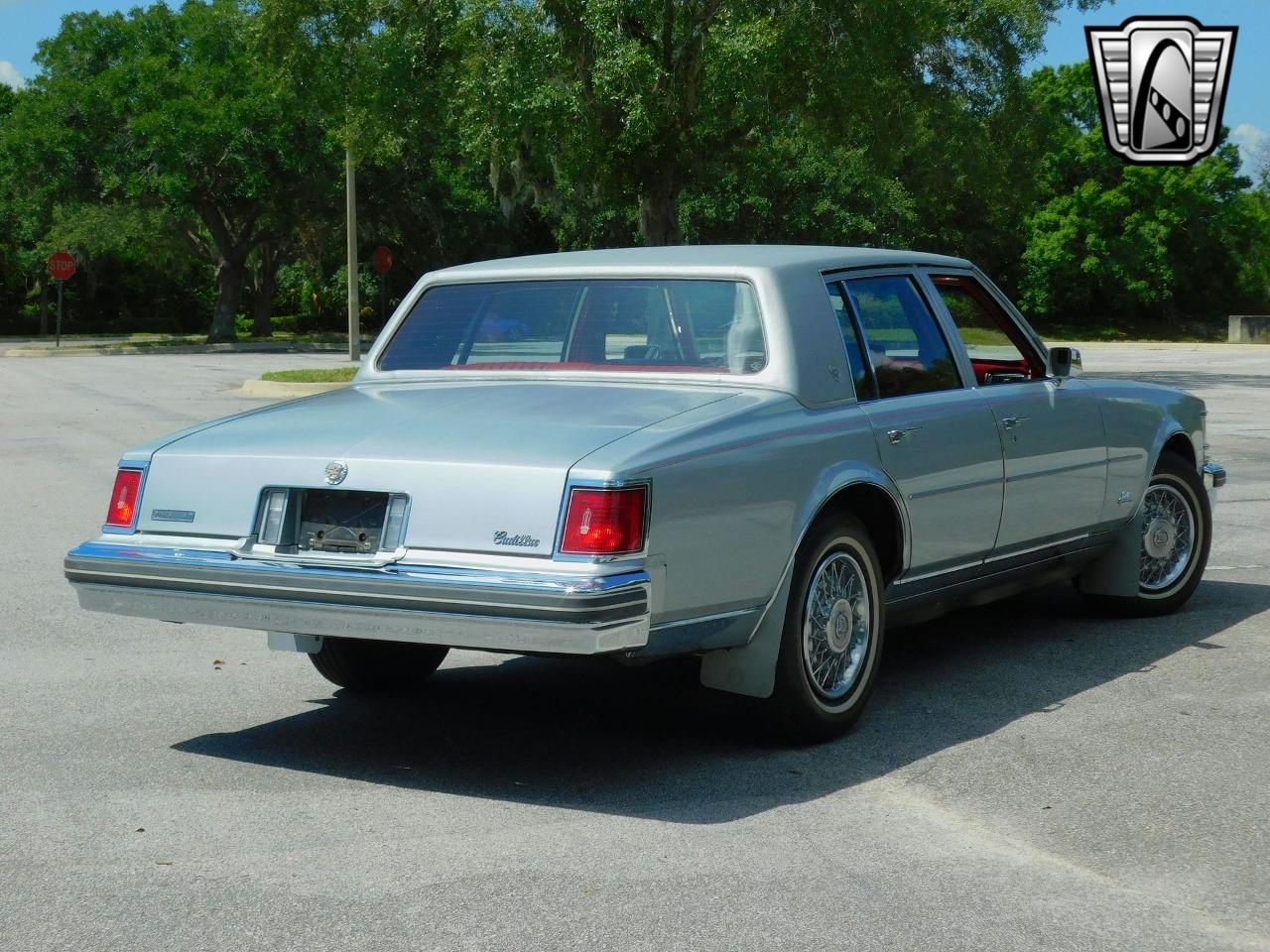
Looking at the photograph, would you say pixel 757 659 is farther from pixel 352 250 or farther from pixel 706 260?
pixel 352 250

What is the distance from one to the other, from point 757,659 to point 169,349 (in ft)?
150

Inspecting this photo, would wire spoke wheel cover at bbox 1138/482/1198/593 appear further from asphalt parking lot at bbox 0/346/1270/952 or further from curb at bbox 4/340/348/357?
curb at bbox 4/340/348/357

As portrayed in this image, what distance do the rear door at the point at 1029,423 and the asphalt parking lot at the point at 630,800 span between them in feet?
2.04

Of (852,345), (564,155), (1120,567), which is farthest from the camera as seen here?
(564,155)

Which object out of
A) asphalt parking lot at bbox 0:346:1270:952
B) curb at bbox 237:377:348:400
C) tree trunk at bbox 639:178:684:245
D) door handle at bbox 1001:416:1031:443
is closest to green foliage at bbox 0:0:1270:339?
tree trunk at bbox 639:178:684:245

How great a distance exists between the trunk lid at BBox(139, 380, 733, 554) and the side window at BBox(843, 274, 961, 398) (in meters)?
0.83

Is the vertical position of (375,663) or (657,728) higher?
(375,663)

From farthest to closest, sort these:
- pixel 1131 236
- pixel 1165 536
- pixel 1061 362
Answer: pixel 1131 236
pixel 1165 536
pixel 1061 362

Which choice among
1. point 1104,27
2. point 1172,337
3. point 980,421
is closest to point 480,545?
point 980,421

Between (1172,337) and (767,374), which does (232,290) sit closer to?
(1172,337)

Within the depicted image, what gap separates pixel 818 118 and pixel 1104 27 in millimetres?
7382

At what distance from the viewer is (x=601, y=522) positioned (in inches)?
188

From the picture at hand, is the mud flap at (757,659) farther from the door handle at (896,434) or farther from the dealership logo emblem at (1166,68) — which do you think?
the dealership logo emblem at (1166,68)

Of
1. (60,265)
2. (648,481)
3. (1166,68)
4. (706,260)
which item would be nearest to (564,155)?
(1166,68)
